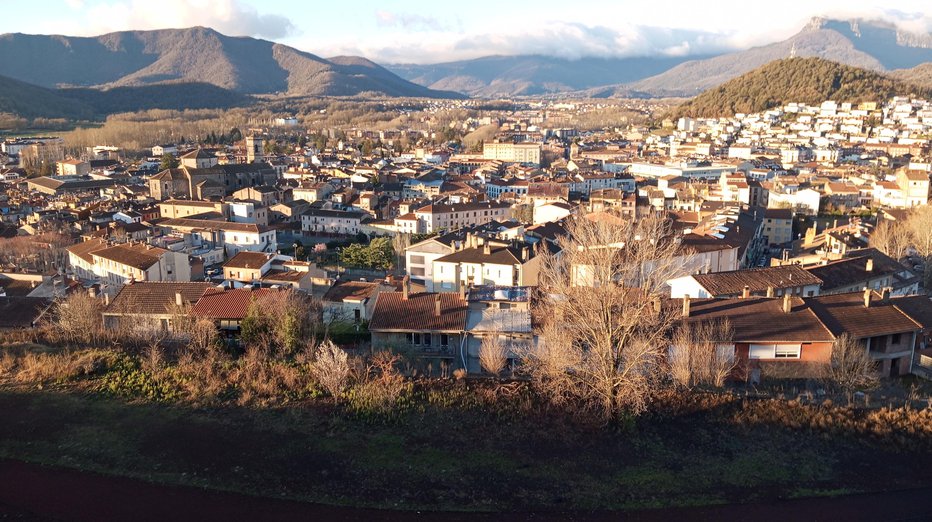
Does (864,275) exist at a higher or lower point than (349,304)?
lower

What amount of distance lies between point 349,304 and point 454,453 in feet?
21.3

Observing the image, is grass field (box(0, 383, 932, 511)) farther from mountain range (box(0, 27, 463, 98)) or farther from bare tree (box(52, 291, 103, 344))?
→ mountain range (box(0, 27, 463, 98))

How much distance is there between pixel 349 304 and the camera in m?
15.7

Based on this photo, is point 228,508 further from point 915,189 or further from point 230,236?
point 915,189

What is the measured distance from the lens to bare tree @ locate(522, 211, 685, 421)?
1048 cm

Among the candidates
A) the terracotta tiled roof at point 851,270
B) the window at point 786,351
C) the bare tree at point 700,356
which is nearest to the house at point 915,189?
the terracotta tiled roof at point 851,270

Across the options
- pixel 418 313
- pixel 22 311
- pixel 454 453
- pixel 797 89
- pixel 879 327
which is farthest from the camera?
pixel 797 89

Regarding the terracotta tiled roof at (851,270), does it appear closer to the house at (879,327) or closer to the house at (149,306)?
the house at (879,327)

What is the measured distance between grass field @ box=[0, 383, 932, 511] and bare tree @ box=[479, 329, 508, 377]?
87 cm

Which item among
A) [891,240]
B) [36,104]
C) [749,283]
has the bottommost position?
[891,240]

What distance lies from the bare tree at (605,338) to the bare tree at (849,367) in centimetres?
294

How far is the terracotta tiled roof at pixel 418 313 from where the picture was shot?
12961mm

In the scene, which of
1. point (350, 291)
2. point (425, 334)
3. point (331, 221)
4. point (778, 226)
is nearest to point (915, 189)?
point (778, 226)

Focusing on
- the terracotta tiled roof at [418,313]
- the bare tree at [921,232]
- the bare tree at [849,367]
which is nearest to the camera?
the bare tree at [849,367]
